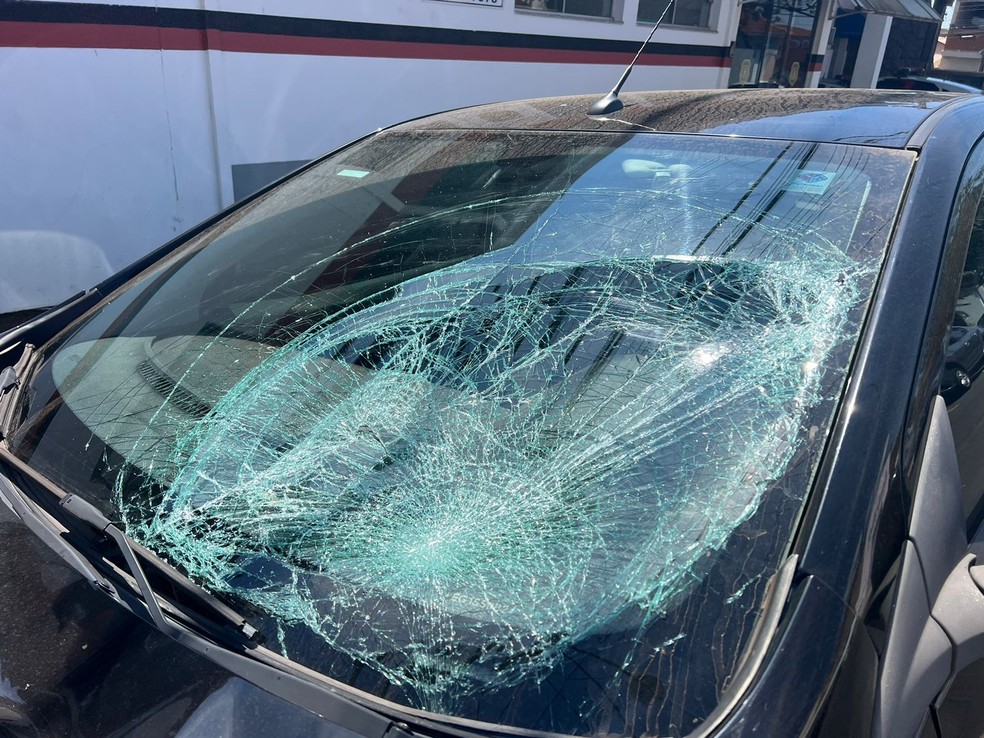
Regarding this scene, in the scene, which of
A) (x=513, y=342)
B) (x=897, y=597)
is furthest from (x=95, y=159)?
(x=897, y=597)

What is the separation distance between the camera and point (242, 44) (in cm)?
470

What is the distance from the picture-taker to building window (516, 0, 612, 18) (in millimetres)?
6197

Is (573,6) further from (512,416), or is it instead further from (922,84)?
(512,416)

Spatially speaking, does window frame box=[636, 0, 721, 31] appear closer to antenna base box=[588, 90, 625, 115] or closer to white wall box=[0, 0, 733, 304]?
white wall box=[0, 0, 733, 304]

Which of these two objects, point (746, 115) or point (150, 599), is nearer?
point (150, 599)

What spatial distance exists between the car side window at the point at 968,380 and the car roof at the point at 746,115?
300 mm

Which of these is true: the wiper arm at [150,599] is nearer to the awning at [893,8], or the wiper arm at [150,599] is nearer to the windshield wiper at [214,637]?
the windshield wiper at [214,637]

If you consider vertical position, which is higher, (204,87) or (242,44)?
(242,44)

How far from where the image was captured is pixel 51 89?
416cm

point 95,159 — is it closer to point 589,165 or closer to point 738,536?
point 589,165

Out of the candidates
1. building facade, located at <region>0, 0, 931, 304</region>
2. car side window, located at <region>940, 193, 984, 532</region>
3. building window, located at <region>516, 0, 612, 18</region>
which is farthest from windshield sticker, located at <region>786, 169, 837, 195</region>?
building window, located at <region>516, 0, 612, 18</region>

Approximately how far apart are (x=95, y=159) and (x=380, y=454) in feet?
12.8

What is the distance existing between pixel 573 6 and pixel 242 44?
123 inches

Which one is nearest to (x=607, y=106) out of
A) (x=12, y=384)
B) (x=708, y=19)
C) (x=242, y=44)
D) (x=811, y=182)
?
(x=811, y=182)
